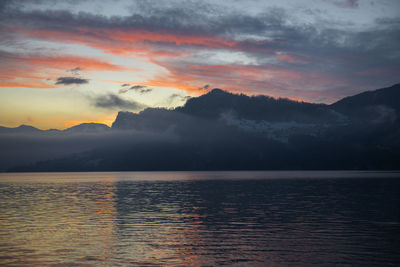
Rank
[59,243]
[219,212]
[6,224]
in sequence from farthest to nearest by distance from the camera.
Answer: [219,212]
[6,224]
[59,243]

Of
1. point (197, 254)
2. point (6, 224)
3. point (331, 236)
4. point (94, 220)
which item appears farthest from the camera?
point (94, 220)

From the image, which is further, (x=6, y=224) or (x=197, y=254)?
(x=6, y=224)

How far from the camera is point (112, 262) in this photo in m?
32.9

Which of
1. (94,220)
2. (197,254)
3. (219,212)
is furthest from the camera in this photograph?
(219,212)

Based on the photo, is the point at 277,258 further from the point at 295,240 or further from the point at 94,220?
the point at 94,220

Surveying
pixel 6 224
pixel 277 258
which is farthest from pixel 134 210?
pixel 277 258

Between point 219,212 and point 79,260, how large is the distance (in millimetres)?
39328

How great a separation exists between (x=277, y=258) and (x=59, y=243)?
901 inches

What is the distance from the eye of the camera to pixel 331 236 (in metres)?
45.0

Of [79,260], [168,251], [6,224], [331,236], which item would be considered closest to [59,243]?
[79,260]

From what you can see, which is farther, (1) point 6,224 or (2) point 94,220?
(2) point 94,220

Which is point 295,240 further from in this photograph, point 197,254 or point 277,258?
point 197,254

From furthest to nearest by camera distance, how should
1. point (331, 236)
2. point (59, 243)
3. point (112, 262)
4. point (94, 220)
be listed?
point (94, 220) < point (331, 236) < point (59, 243) < point (112, 262)

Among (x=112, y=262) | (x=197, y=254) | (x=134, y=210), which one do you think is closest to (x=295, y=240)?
(x=197, y=254)
